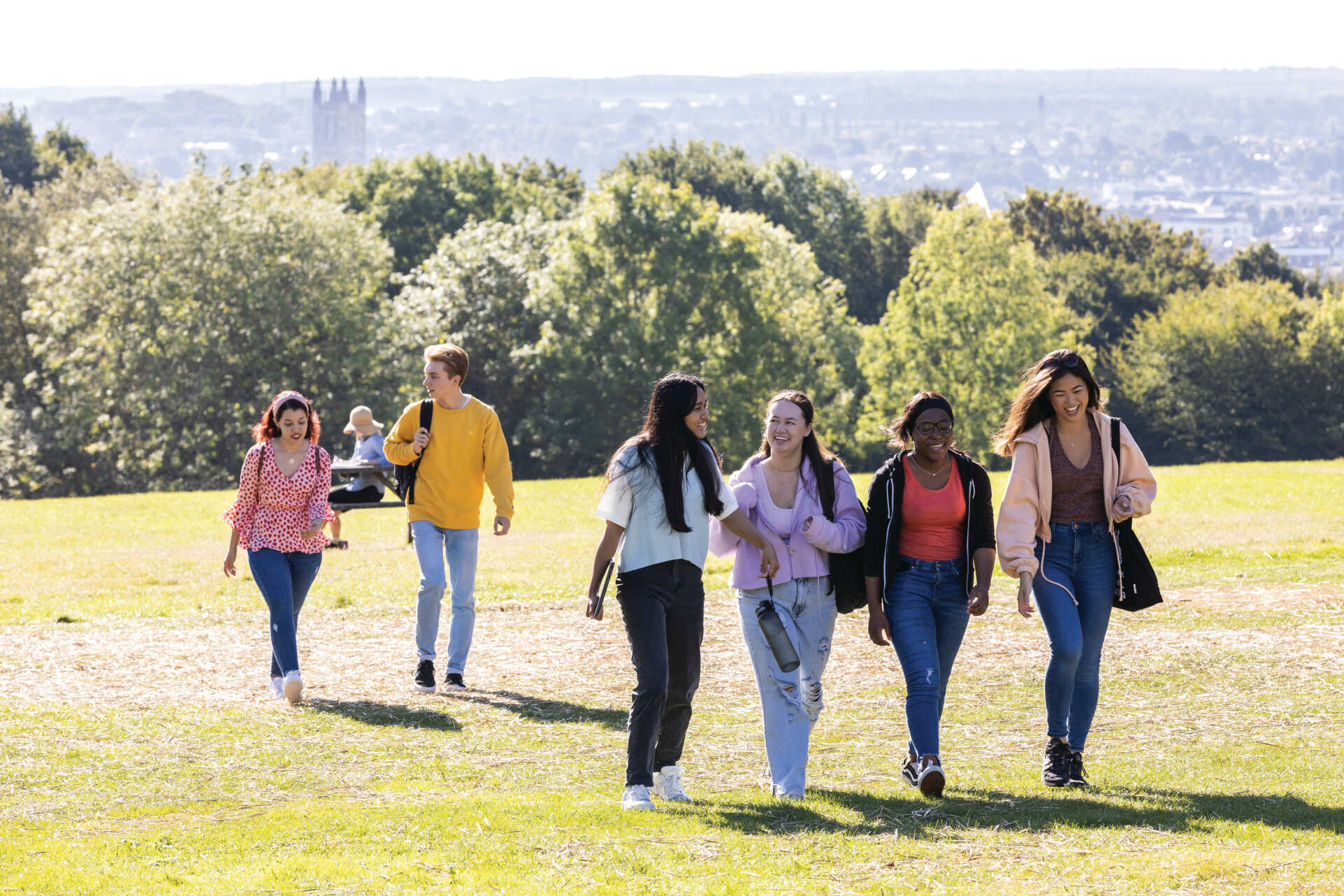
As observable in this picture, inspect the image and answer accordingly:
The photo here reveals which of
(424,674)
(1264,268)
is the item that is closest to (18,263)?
(424,674)

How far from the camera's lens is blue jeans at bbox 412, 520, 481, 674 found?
10.3m

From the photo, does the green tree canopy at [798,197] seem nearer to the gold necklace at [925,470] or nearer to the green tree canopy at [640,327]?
the green tree canopy at [640,327]

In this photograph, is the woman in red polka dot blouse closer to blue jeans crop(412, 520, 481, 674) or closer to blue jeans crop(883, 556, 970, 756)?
blue jeans crop(412, 520, 481, 674)

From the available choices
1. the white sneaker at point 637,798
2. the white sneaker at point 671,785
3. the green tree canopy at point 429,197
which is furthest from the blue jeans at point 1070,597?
the green tree canopy at point 429,197

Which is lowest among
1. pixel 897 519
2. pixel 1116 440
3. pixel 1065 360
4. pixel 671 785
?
pixel 671 785

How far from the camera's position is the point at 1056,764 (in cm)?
780

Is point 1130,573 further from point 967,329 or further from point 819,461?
point 967,329

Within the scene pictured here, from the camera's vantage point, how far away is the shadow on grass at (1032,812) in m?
6.90

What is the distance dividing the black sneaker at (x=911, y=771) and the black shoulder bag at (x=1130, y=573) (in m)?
1.32

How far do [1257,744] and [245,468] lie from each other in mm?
6571

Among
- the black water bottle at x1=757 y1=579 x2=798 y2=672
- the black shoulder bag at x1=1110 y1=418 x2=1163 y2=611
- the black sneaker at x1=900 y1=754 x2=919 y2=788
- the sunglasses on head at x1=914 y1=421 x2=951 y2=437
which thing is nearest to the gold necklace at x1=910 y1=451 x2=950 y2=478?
the sunglasses on head at x1=914 y1=421 x2=951 y2=437

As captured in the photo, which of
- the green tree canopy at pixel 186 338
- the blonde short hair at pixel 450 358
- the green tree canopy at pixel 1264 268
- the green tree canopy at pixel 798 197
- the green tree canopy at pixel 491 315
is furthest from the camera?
the green tree canopy at pixel 798 197

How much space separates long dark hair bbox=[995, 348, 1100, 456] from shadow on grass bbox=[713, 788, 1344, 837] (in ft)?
5.85

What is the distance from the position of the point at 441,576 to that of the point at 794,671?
12.0 feet
